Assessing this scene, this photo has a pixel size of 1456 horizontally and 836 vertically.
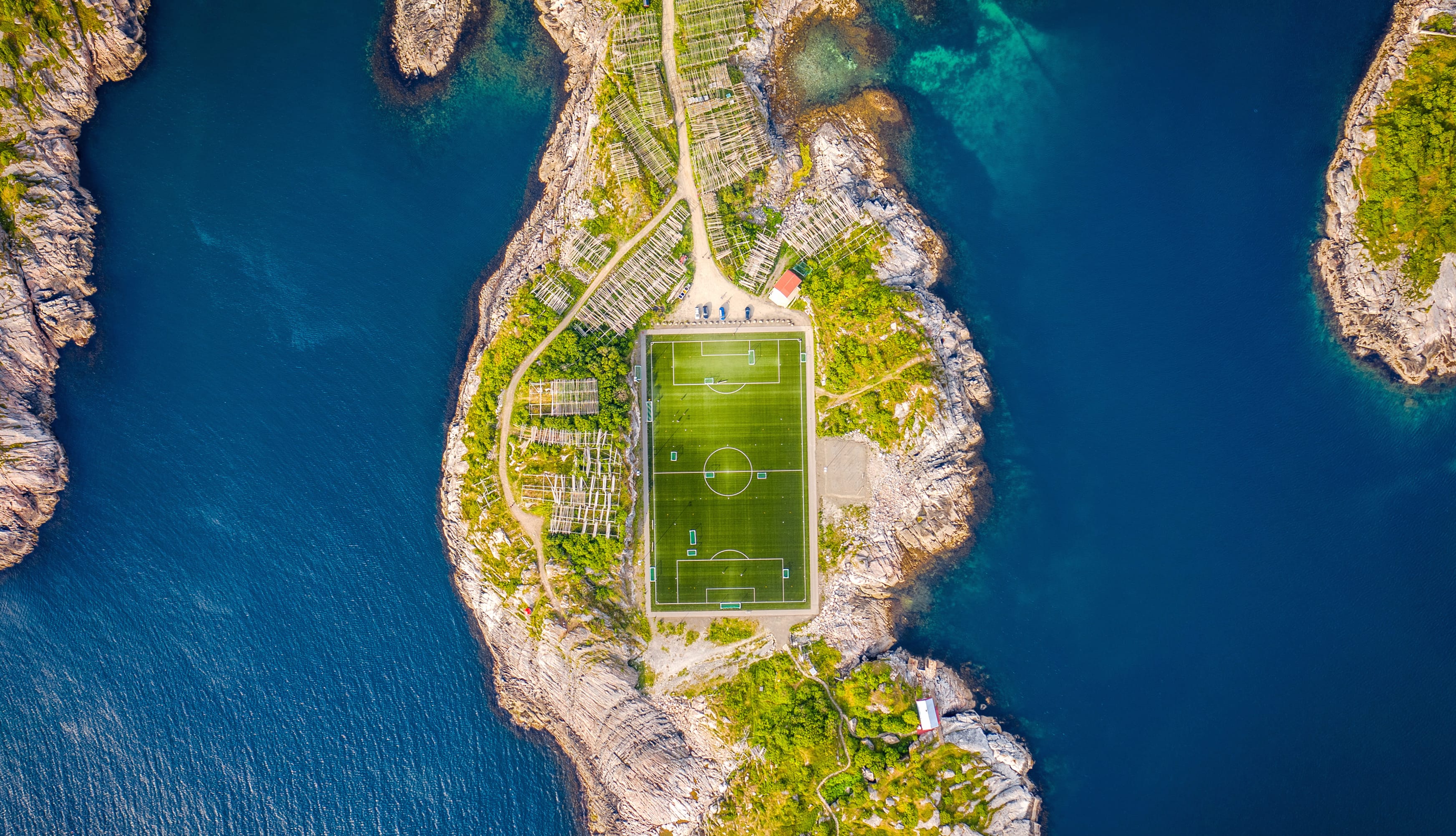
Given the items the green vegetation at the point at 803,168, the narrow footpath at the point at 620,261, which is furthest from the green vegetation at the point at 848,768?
the green vegetation at the point at 803,168

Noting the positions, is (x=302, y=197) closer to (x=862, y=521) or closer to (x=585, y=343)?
(x=585, y=343)

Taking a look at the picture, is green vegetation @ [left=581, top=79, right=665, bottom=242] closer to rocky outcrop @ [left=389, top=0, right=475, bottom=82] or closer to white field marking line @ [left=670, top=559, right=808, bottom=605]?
rocky outcrop @ [left=389, top=0, right=475, bottom=82]

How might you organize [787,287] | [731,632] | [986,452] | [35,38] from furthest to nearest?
[986,452] → [731,632] → [787,287] → [35,38]

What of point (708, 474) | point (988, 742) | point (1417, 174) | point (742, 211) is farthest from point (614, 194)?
point (1417, 174)

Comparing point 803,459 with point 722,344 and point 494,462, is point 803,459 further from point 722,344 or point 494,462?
point 494,462

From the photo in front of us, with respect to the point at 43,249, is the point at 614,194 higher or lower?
higher

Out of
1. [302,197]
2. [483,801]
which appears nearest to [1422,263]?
[483,801]

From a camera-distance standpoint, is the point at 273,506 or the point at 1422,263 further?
the point at 273,506
